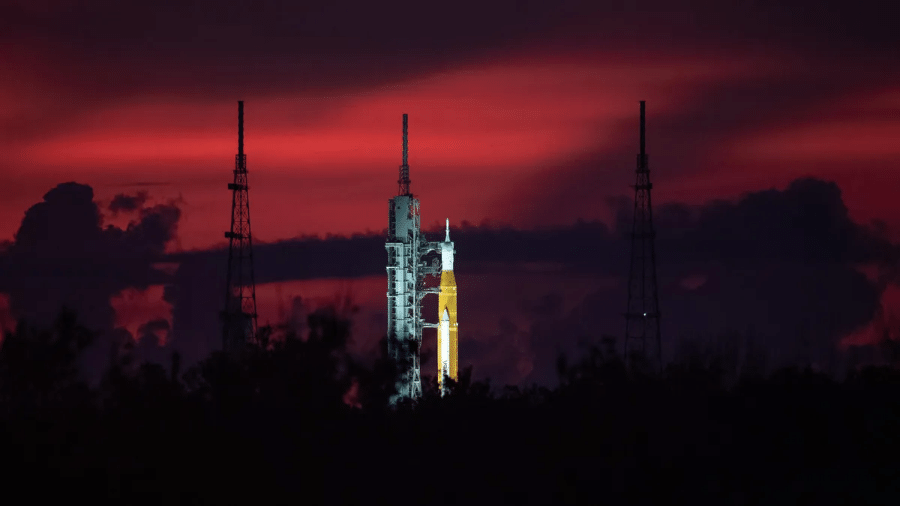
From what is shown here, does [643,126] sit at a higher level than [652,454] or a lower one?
higher

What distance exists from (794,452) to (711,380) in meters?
15.0

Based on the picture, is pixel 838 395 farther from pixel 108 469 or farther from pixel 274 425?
pixel 108 469

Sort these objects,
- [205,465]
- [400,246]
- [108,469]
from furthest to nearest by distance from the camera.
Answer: [400,246] → [205,465] → [108,469]

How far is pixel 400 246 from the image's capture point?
8244cm

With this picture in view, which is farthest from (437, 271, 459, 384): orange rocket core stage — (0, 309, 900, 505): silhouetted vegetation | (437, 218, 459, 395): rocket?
(0, 309, 900, 505): silhouetted vegetation

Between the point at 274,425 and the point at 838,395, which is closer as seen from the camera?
the point at 274,425

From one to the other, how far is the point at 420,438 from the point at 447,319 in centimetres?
2744

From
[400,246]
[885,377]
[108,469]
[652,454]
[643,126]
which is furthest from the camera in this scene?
[400,246]

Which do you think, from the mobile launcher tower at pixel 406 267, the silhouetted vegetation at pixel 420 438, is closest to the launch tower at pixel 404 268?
the mobile launcher tower at pixel 406 267

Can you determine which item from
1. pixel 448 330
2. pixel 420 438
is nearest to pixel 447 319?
pixel 448 330

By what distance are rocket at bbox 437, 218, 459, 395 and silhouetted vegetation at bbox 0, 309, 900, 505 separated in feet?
46.8

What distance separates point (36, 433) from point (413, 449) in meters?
13.1

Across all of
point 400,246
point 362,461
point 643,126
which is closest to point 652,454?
point 362,461

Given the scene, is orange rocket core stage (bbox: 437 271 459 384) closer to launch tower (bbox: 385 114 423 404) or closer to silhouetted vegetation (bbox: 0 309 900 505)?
launch tower (bbox: 385 114 423 404)
